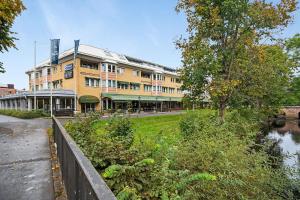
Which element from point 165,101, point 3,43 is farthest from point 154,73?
point 3,43

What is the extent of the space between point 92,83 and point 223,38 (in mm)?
27873

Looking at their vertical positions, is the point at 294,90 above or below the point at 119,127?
above

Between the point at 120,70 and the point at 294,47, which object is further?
the point at 120,70

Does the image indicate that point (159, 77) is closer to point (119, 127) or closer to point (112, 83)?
point (112, 83)

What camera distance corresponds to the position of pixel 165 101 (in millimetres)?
62250

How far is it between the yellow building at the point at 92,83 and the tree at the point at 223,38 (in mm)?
19251

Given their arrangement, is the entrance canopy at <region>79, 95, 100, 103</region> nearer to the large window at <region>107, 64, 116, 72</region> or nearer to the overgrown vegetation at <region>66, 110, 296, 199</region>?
the large window at <region>107, 64, 116, 72</region>

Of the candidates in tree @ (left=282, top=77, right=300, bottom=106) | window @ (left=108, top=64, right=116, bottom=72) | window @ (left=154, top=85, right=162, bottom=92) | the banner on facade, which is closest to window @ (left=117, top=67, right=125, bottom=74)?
window @ (left=108, top=64, right=116, bottom=72)

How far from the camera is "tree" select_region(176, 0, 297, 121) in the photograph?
16.8 m

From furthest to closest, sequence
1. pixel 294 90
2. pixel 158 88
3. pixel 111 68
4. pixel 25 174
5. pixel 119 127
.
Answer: pixel 158 88 < pixel 111 68 < pixel 294 90 < pixel 119 127 < pixel 25 174

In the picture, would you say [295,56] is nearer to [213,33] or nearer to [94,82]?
[213,33]

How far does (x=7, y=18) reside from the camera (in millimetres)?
11672

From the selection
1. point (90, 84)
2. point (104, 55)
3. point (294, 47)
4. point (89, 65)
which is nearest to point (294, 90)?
point (294, 47)

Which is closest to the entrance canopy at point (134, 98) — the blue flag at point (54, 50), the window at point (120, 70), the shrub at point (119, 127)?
the window at point (120, 70)
